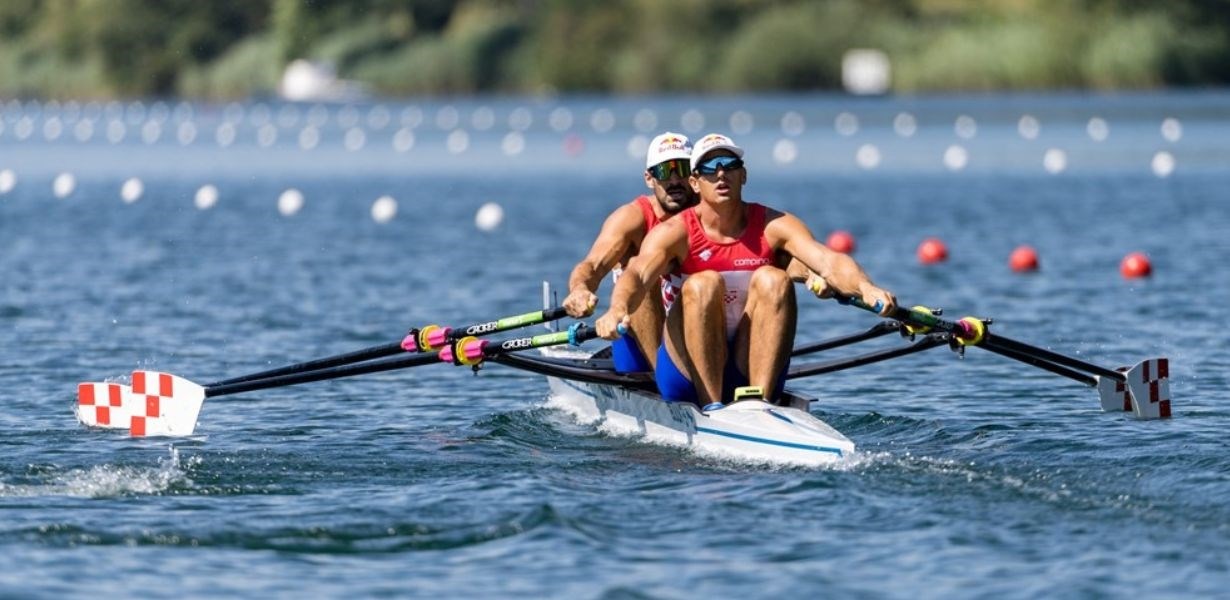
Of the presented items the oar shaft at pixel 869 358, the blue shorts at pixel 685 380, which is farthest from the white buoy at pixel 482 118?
the blue shorts at pixel 685 380

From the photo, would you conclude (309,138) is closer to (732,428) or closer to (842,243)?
(842,243)

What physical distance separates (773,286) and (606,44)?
3185 inches

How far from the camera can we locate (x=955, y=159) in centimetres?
4769

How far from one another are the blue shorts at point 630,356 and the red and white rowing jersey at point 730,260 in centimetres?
105

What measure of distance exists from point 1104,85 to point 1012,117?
1104cm

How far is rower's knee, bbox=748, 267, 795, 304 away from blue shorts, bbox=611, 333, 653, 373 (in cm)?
141

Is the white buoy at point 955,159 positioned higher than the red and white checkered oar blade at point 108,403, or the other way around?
the white buoy at point 955,159

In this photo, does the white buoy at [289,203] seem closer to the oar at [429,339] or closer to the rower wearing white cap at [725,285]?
the oar at [429,339]

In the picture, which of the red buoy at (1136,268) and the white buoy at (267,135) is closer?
the red buoy at (1136,268)

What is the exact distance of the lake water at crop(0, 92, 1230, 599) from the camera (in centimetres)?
951

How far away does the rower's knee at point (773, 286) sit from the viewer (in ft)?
38.8

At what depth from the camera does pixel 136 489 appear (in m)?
11.2

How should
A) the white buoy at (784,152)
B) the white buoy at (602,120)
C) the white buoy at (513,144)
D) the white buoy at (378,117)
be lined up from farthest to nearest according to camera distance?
the white buoy at (378,117), the white buoy at (602,120), the white buoy at (513,144), the white buoy at (784,152)

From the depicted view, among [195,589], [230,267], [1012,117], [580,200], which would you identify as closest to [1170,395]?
[195,589]
